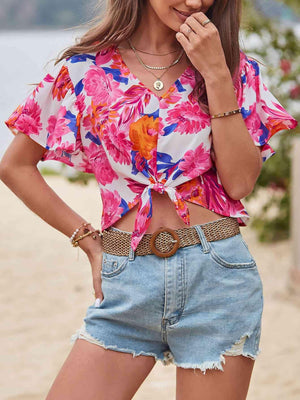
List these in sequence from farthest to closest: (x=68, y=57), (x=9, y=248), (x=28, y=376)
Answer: (x=9, y=248)
(x=28, y=376)
(x=68, y=57)

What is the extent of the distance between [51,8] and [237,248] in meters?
13.1

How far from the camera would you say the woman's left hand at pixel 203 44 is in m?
2.03

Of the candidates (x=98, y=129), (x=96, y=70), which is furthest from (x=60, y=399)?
(x=96, y=70)

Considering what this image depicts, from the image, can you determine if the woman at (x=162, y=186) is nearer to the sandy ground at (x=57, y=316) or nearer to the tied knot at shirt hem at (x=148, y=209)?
the tied knot at shirt hem at (x=148, y=209)

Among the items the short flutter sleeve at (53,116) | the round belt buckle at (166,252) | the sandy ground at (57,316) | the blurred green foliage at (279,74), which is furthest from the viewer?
the blurred green foliage at (279,74)

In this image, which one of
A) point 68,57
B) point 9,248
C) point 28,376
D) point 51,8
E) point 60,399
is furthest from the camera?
point 51,8

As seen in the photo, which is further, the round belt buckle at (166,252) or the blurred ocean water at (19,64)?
the blurred ocean water at (19,64)

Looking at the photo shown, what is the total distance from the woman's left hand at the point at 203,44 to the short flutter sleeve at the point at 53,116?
0.34 m

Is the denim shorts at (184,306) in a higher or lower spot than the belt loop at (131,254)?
lower

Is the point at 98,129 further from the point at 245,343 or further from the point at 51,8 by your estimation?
the point at 51,8

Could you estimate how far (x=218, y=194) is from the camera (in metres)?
2.11

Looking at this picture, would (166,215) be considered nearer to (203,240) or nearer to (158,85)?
(203,240)

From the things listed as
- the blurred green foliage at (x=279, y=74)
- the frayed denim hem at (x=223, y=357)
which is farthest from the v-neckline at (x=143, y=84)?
the blurred green foliage at (x=279, y=74)

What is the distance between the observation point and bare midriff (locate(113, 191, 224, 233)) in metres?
2.07
